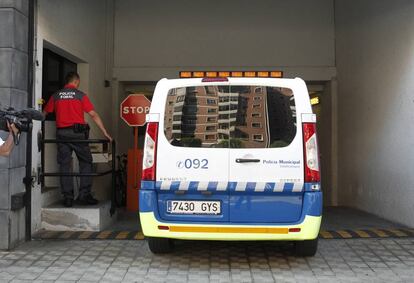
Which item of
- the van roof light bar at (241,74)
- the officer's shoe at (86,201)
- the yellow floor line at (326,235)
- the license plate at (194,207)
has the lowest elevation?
Result: the yellow floor line at (326,235)

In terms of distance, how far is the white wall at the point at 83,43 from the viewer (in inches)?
264

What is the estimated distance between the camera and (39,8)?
6.62 m

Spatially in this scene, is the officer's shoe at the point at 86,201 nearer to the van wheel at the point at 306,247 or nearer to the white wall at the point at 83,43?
the white wall at the point at 83,43


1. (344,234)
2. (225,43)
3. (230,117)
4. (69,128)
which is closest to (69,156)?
(69,128)

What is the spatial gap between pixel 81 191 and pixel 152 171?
8.39 ft

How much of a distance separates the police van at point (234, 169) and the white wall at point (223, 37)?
5950mm

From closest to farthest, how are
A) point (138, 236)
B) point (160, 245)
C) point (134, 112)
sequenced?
point (160, 245) → point (138, 236) → point (134, 112)

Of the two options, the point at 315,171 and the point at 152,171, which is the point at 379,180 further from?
the point at 152,171

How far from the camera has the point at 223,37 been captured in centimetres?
1083

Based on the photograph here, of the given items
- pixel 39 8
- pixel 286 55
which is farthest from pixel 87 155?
pixel 286 55

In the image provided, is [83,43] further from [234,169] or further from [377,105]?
[377,105]

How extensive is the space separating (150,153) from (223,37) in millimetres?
6384

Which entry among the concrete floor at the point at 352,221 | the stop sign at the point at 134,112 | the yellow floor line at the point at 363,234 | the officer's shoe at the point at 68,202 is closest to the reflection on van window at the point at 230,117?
the yellow floor line at the point at 363,234

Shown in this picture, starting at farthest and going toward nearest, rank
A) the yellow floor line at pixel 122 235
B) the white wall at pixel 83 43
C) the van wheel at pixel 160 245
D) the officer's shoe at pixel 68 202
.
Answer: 1. the officer's shoe at pixel 68 202
2. the white wall at pixel 83 43
3. the yellow floor line at pixel 122 235
4. the van wheel at pixel 160 245
